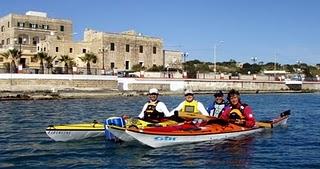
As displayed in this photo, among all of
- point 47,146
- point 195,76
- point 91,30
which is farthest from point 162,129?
A: point 91,30

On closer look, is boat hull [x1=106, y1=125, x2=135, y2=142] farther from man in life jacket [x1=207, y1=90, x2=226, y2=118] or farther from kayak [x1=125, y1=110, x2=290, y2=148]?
man in life jacket [x1=207, y1=90, x2=226, y2=118]

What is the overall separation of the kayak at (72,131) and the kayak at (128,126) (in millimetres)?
922

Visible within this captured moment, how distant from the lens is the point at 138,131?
1459cm

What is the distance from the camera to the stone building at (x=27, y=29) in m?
81.8

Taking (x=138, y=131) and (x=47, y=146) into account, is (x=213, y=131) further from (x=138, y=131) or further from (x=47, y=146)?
(x=47, y=146)

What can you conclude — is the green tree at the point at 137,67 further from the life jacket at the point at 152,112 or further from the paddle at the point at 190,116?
the paddle at the point at 190,116

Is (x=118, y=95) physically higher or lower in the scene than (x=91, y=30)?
lower

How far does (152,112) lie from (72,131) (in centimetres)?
300

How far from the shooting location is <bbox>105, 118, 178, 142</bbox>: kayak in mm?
15094

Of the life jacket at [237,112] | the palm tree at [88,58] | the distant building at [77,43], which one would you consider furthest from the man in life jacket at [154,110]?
the distant building at [77,43]

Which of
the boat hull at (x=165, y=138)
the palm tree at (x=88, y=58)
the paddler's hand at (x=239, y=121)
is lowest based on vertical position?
the boat hull at (x=165, y=138)

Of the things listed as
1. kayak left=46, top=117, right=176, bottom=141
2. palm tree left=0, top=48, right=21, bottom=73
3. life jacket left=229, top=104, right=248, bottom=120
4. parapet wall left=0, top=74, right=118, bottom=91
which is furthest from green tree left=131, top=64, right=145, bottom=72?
kayak left=46, top=117, right=176, bottom=141

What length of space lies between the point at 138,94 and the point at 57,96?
1408 centimetres

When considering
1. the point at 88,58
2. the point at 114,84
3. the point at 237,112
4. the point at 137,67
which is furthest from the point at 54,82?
the point at 237,112
